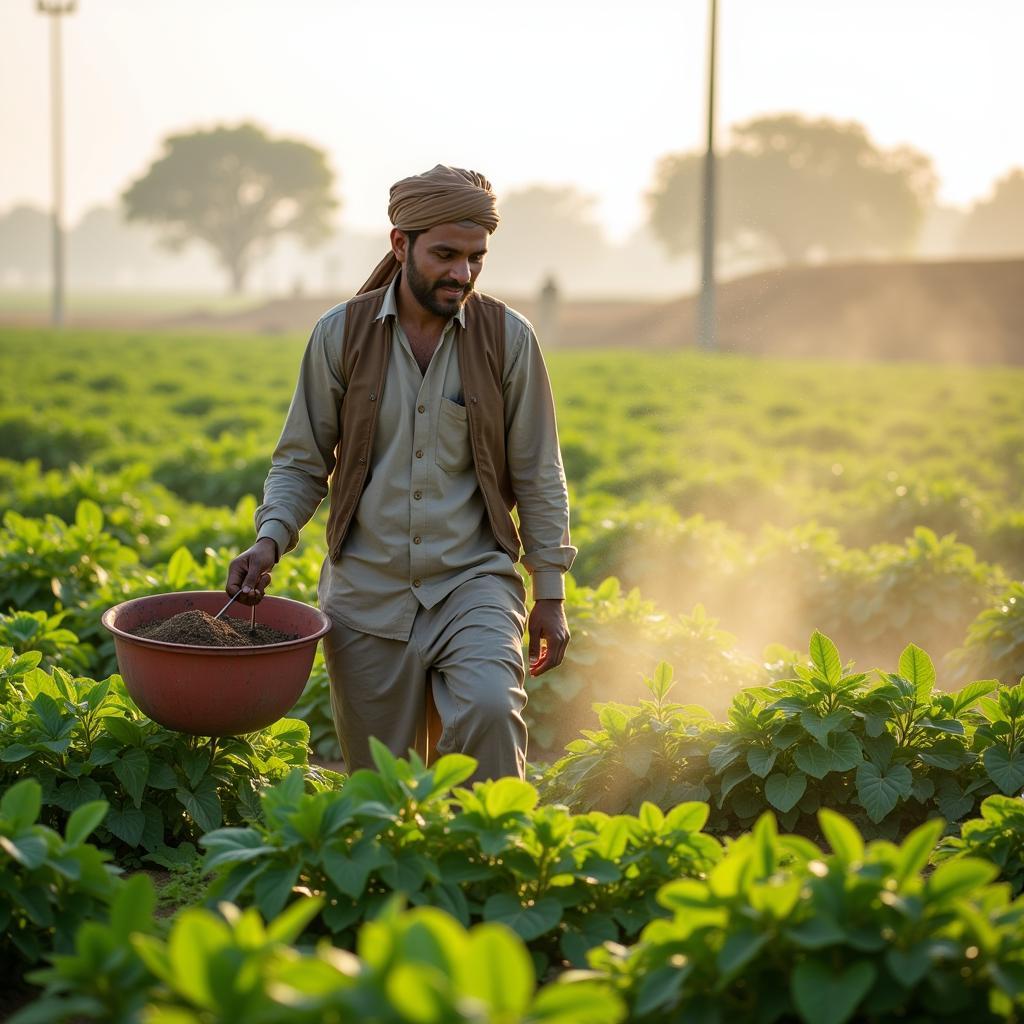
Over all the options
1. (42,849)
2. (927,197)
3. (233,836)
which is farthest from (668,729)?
(927,197)

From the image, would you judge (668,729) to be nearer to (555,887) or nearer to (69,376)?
(555,887)

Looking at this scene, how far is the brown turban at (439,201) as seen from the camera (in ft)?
11.6

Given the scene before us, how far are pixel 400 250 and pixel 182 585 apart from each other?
2.13 metres

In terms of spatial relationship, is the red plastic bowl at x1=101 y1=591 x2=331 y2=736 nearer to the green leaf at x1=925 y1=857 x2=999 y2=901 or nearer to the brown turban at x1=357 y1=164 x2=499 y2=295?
the brown turban at x1=357 y1=164 x2=499 y2=295

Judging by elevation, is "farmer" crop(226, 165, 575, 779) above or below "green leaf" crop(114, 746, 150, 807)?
above

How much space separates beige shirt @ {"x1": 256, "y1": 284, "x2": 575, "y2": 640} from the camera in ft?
12.0

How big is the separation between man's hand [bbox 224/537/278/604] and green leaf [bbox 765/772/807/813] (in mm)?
1625

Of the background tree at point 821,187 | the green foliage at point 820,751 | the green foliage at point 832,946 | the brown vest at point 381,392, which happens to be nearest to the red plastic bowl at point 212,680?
the brown vest at point 381,392

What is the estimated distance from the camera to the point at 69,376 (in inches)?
881

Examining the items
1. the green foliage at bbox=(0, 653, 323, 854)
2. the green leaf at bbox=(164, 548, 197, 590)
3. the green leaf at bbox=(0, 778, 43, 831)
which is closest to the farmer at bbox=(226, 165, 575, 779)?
the green foliage at bbox=(0, 653, 323, 854)

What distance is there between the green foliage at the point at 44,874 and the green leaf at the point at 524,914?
816mm

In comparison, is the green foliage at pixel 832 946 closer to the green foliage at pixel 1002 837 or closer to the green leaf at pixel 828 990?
the green leaf at pixel 828 990

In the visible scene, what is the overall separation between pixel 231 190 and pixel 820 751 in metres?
90.8

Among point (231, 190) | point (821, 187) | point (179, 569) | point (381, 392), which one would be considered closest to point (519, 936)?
point (381, 392)
